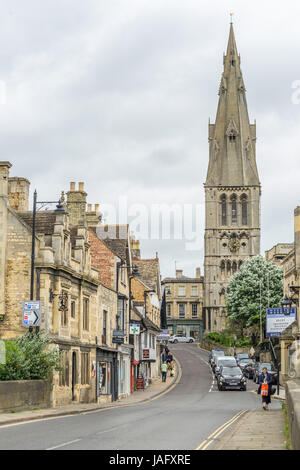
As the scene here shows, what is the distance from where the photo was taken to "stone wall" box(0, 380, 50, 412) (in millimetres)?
23786

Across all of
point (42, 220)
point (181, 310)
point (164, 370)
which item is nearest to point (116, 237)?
point (164, 370)

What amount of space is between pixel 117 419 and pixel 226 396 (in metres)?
18.8

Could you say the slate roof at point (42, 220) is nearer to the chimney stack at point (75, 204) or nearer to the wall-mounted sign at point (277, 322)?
the chimney stack at point (75, 204)

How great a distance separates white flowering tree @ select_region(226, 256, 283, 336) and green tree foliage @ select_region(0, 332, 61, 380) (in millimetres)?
64054

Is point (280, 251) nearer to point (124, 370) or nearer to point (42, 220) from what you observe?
point (124, 370)

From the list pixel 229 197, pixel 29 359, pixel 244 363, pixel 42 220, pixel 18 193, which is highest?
pixel 229 197

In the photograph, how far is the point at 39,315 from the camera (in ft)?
90.8

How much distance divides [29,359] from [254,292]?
230 ft

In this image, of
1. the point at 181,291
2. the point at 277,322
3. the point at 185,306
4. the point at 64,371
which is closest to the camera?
the point at 64,371

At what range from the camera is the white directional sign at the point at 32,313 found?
27.7 meters

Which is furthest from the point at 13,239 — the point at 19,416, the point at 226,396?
the point at 226,396

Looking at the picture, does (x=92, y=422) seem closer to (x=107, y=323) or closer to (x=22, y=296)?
(x=22, y=296)

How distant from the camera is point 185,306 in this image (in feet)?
474
